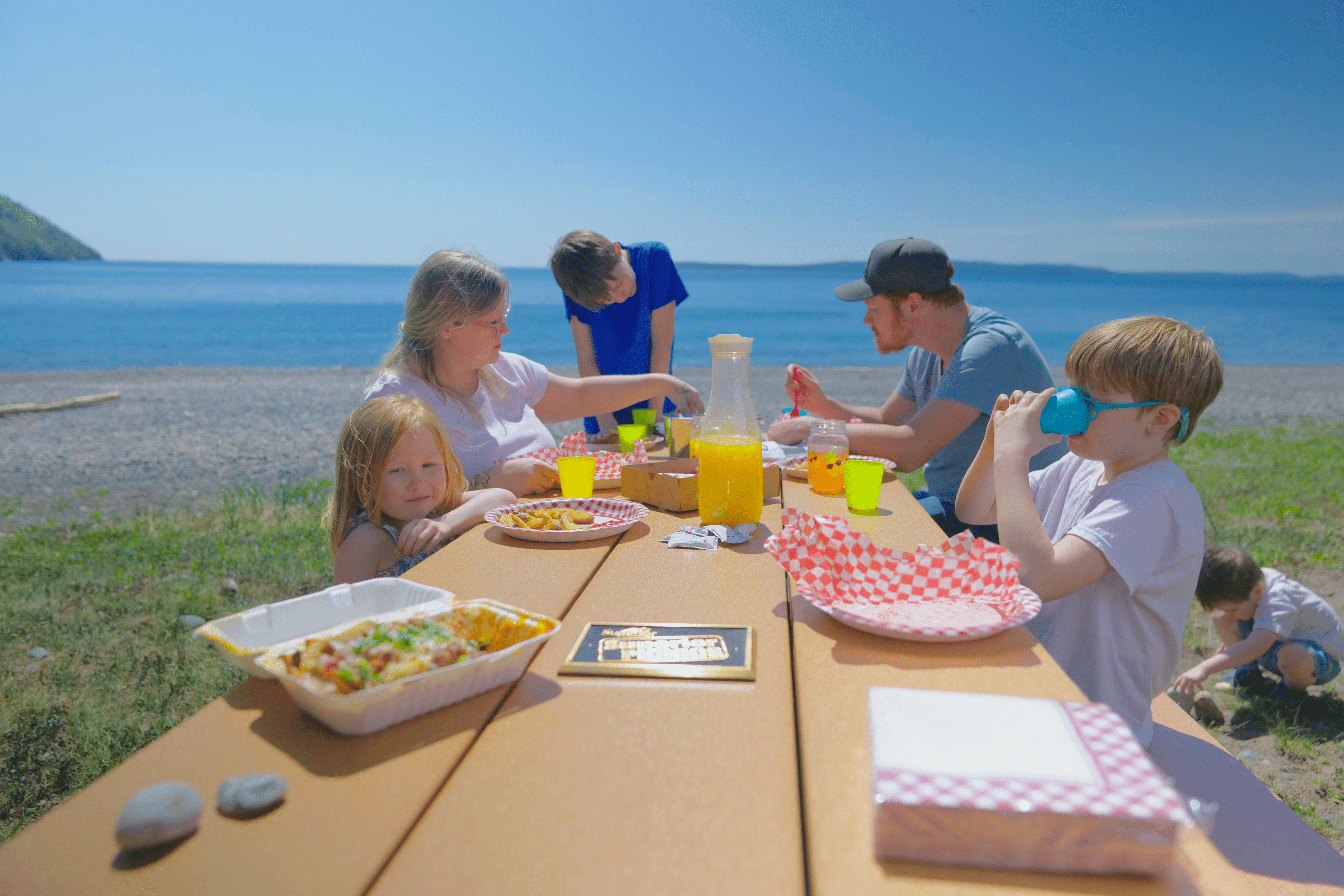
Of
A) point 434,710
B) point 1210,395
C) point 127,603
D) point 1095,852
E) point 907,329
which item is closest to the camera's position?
point 1095,852

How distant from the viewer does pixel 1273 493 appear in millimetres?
5926

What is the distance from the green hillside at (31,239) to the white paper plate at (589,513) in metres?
141

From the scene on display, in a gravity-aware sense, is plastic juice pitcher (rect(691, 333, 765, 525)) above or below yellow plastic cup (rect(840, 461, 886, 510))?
above

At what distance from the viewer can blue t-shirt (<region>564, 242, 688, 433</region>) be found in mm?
4625

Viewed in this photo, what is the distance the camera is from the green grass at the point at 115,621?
8.84 ft

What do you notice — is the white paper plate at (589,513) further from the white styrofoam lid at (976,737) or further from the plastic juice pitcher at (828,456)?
the white styrofoam lid at (976,737)

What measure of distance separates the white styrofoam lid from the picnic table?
0.09 meters

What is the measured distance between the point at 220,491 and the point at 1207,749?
705cm

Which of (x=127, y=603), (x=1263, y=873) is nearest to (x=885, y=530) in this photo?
(x=1263, y=873)

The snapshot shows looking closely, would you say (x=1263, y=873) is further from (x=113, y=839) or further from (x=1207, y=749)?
(x=113, y=839)

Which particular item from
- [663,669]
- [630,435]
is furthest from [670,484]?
[663,669]

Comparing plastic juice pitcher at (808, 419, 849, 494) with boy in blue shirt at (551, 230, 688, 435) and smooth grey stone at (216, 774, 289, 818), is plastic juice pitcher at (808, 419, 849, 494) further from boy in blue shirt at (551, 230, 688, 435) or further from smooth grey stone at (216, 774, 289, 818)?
boy in blue shirt at (551, 230, 688, 435)

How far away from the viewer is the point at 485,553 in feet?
6.03

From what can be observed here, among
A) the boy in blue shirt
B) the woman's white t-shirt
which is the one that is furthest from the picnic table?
the boy in blue shirt
